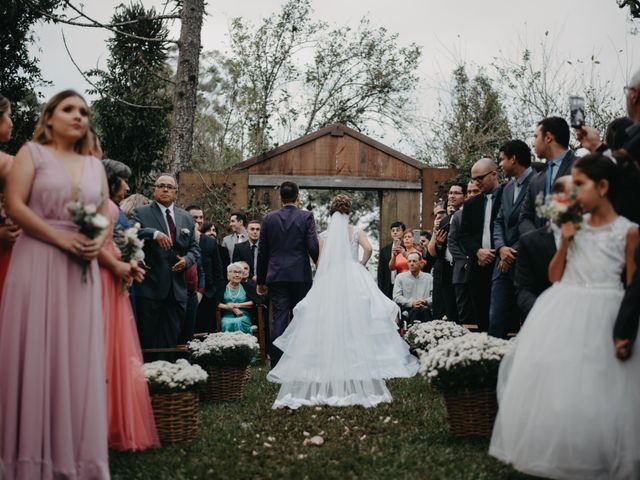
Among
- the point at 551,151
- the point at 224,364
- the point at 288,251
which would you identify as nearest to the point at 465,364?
the point at 551,151

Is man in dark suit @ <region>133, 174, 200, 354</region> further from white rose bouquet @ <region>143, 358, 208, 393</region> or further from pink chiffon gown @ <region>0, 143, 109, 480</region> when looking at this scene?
pink chiffon gown @ <region>0, 143, 109, 480</region>

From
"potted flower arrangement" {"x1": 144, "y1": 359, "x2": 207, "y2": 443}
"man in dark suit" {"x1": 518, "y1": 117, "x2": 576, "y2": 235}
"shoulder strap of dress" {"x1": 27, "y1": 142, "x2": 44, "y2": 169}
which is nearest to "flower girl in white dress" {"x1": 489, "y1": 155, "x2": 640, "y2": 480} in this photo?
"man in dark suit" {"x1": 518, "y1": 117, "x2": 576, "y2": 235}

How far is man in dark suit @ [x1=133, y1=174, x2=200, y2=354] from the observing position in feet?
26.4

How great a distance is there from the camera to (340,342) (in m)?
8.34

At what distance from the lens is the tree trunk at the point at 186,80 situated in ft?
47.0

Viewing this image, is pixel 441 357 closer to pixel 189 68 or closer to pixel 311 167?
pixel 189 68

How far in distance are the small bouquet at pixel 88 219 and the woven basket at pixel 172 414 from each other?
1.96m

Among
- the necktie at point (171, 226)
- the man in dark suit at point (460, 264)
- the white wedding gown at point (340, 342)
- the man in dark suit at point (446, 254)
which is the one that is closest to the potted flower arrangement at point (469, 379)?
the white wedding gown at point (340, 342)

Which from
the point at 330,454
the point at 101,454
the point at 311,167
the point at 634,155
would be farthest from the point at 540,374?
the point at 311,167

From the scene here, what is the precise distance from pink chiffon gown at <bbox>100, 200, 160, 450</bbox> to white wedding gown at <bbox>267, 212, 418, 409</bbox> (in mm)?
2543

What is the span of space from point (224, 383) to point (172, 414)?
228cm

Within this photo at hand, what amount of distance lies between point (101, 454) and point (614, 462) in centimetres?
277

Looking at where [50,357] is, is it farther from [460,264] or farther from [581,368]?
[460,264]

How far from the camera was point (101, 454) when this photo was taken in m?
4.30
